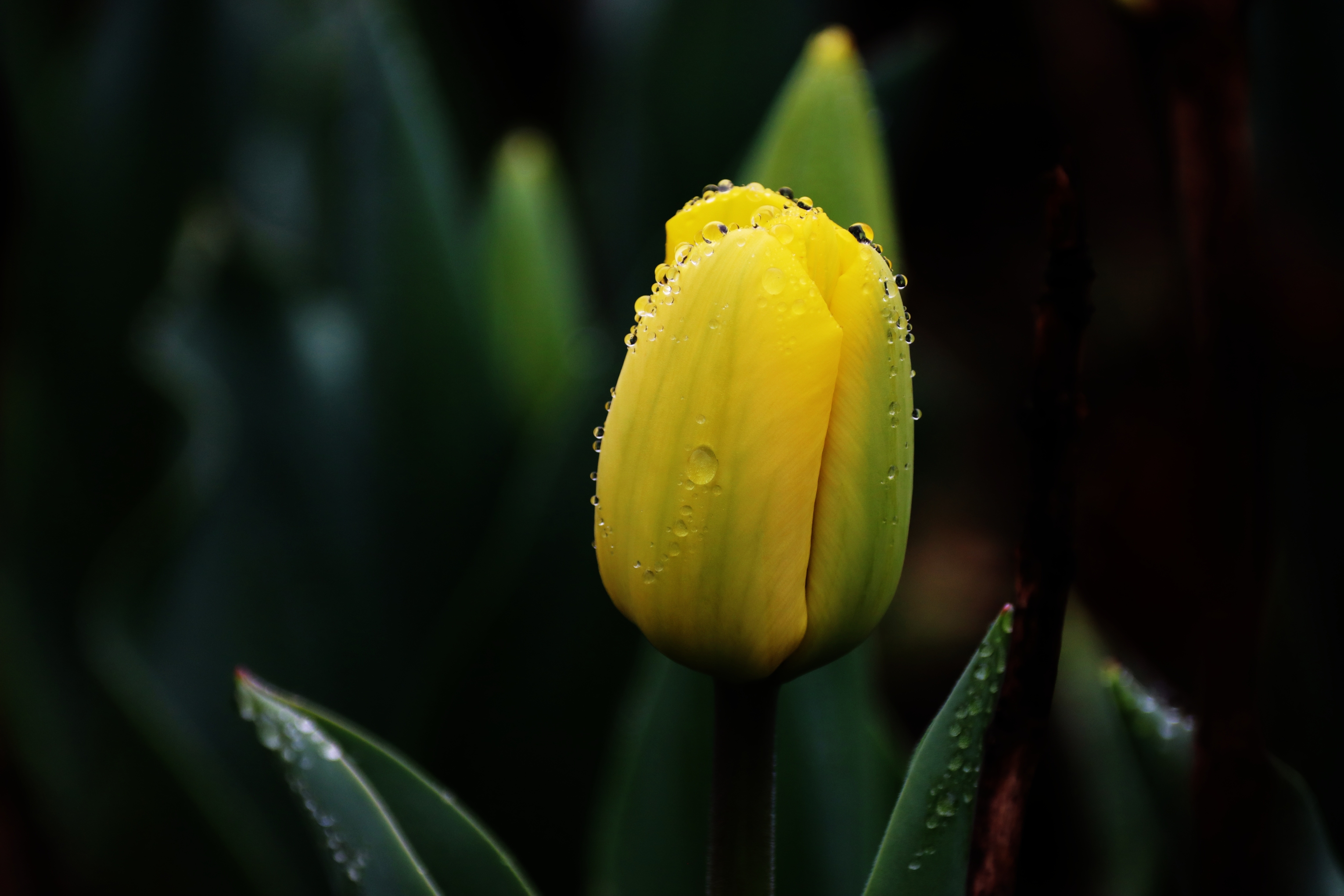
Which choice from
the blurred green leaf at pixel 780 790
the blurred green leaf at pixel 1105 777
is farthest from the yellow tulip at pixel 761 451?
the blurred green leaf at pixel 780 790

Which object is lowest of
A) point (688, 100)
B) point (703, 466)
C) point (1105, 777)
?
point (1105, 777)

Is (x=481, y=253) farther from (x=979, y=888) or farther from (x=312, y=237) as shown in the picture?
(x=979, y=888)

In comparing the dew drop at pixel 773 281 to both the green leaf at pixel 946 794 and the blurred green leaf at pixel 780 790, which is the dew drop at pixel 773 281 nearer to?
the green leaf at pixel 946 794

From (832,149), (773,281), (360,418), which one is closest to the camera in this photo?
(773,281)

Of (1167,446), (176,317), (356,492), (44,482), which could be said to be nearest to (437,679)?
(356,492)

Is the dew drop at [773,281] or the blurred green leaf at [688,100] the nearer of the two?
the dew drop at [773,281]

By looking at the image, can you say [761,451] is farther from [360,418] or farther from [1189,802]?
[360,418]

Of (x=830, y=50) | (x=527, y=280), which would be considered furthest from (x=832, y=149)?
(x=527, y=280)
